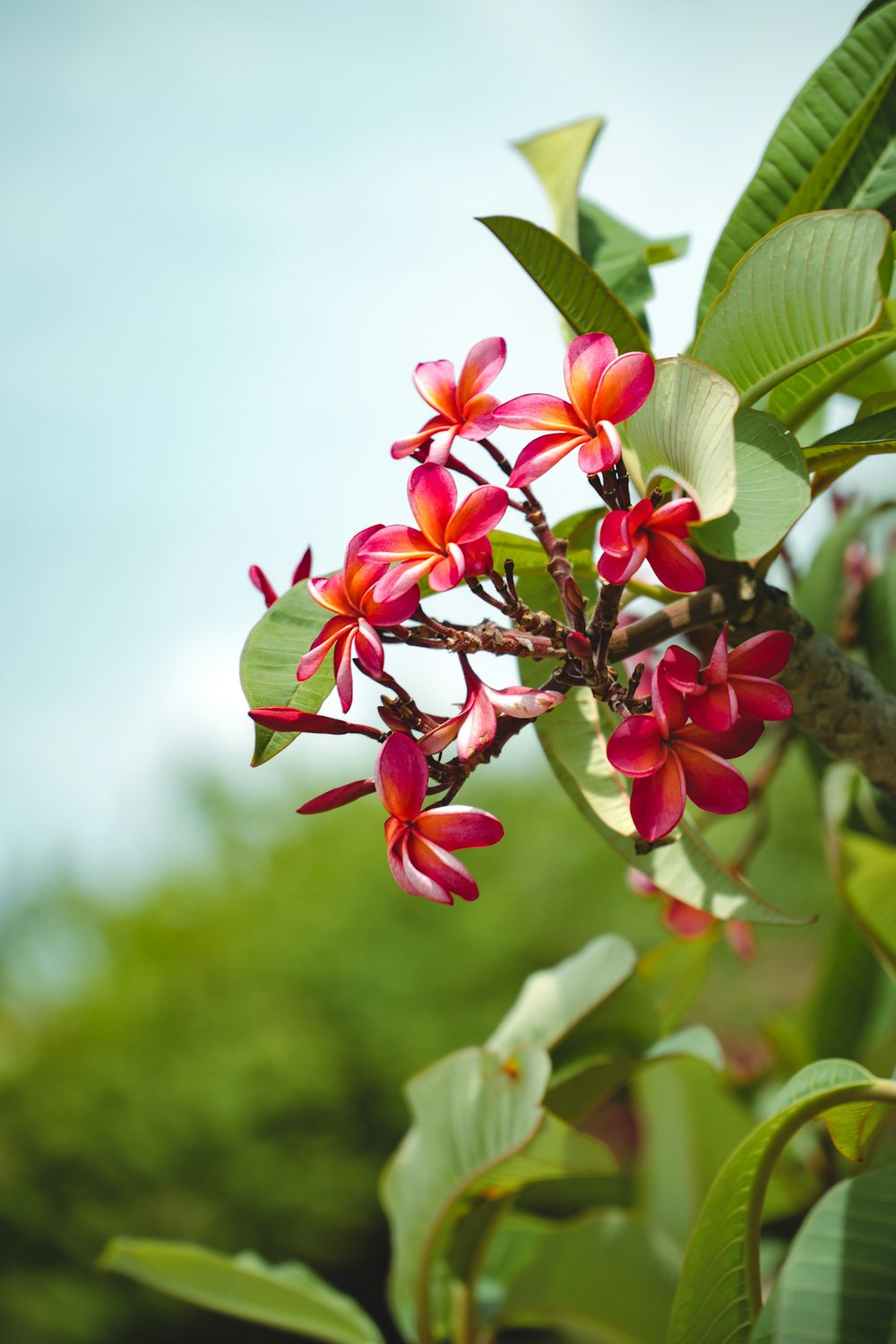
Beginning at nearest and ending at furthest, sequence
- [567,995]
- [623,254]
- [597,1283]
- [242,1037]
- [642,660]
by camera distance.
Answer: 1. [642,660]
2. [623,254]
3. [567,995]
4. [597,1283]
5. [242,1037]

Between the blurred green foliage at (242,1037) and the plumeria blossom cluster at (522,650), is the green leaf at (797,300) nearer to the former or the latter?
the plumeria blossom cluster at (522,650)

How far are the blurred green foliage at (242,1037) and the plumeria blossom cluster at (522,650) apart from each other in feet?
5.68

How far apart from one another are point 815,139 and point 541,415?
0.28 m

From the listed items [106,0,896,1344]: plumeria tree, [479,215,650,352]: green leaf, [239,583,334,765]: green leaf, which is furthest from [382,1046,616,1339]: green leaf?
[479,215,650,352]: green leaf

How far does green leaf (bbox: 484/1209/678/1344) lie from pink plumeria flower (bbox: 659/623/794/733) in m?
0.73

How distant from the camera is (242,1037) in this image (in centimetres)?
247

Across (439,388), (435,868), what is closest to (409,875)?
(435,868)

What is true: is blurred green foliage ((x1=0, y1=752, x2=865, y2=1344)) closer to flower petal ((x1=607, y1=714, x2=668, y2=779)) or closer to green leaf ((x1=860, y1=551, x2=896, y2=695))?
green leaf ((x1=860, y1=551, x2=896, y2=695))

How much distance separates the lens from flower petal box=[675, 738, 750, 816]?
1.13ft

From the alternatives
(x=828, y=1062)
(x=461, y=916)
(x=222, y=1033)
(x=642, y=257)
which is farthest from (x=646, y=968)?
(x=461, y=916)

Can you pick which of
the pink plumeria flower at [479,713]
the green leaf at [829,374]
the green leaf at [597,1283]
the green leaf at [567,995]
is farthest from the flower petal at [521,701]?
the green leaf at [597,1283]

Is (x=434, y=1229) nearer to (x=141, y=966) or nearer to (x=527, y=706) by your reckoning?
(x=527, y=706)

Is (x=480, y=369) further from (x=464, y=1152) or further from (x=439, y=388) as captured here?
(x=464, y=1152)

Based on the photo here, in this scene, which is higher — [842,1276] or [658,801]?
[658,801]
